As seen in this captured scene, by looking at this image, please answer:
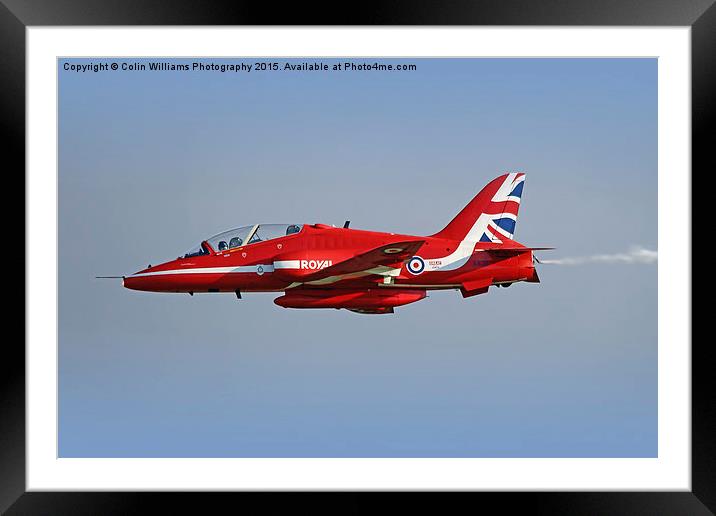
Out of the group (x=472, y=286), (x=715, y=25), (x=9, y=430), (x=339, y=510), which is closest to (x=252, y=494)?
(x=339, y=510)

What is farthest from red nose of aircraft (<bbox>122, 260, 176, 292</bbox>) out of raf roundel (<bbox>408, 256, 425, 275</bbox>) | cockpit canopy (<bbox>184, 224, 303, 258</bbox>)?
raf roundel (<bbox>408, 256, 425, 275</bbox>)

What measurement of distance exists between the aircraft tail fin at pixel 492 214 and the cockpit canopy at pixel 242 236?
2.68 meters

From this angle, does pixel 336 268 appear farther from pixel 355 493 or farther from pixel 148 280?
pixel 355 493

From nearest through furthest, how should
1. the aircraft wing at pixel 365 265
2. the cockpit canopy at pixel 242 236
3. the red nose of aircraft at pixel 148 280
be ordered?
the aircraft wing at pixel 365 265 → the cockpit canopy at pixel 242 236 → the red nose of aircraft at pixel 148 280

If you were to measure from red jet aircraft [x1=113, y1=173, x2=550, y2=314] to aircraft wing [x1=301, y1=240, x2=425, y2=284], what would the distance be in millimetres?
16

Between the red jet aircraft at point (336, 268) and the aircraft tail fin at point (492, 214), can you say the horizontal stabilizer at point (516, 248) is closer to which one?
the red jet aircraft at point (336, 268)

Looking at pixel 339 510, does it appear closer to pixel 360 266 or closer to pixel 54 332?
pixel 54 332

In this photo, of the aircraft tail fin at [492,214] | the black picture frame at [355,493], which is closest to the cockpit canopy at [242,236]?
the aircraft tail fin at [492,214]

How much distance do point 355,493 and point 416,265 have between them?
534cm

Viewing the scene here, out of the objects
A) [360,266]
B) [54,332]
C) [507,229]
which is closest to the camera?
[54,332]

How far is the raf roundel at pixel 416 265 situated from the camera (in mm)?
14945

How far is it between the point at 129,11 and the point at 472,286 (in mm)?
7457

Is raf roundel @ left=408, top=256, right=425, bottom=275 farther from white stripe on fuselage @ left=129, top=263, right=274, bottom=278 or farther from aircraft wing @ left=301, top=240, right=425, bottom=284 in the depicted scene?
white stripe on fuselage @ left=129, top=263, right=274, bottom=278

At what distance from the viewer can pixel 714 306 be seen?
34.0ft
